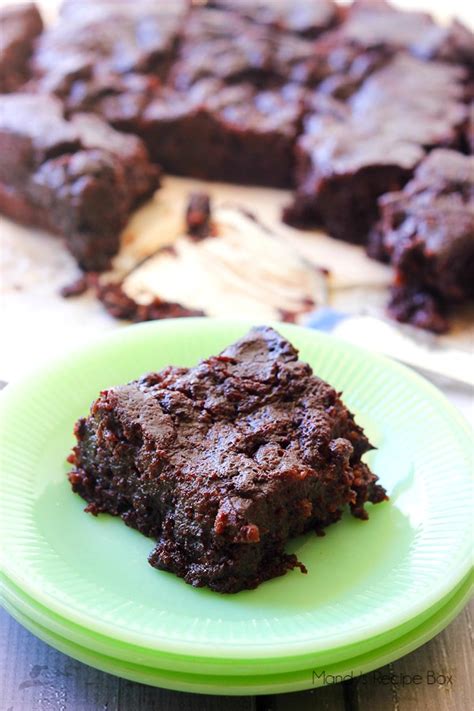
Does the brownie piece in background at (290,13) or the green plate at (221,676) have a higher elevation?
the brownie piece in background at (290,13)

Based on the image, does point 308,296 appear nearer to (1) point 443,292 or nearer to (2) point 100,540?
(1) point 443,292

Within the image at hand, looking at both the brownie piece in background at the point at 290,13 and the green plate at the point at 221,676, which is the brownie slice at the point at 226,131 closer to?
the brownie piece in background at the point at 290,13

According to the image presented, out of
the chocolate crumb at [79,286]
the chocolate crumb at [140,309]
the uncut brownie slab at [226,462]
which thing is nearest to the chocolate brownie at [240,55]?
the chocolate crumb at [79,286]

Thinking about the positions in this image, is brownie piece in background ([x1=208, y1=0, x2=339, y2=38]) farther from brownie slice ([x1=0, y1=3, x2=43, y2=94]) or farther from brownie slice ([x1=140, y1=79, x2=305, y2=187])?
brownie slice ([x1=0, y1=3, x2=43, y2=94])

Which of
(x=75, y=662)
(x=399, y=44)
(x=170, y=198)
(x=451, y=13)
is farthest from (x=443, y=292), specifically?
(x=451, y=13)

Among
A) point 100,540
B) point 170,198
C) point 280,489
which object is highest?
point 280,489
